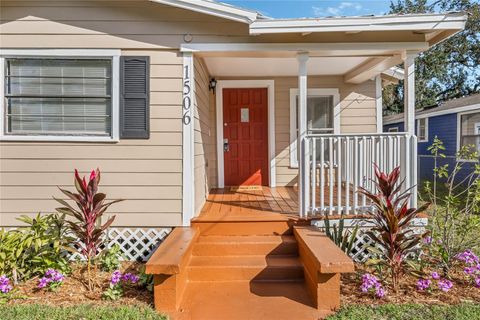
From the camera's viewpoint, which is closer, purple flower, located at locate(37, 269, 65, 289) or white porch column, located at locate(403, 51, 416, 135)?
purple flower, located at locate(37, 269, 65, 289)

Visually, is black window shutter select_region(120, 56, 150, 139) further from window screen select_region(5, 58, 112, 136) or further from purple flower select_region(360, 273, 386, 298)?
purple flower select_region(360, 273, 386, 298)

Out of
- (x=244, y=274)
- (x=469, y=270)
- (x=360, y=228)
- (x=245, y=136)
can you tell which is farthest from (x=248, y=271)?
(x=245, y=136)

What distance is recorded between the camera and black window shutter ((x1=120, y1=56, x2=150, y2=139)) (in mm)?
3924

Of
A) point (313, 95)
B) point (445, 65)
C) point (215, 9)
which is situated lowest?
point (313, 95)

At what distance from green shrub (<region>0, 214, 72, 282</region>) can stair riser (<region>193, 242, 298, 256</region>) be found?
53.4 inches

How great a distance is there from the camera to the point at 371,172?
4062 millimetres

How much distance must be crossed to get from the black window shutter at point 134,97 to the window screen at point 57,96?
7.1 inches

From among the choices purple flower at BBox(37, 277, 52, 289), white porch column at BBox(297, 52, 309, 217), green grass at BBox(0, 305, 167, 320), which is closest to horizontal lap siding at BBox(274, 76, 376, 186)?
white porch column at BBox(297, 52, 309, 217)

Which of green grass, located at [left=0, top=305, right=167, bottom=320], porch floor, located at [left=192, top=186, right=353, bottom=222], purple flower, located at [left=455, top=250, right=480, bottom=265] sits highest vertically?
porch floor, located at [left=192, top=186, right=353, bottom=222]

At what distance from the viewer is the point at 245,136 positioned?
637cm

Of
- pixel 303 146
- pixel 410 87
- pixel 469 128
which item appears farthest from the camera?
pixel 469 128

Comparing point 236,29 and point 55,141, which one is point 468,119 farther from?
point 55,141

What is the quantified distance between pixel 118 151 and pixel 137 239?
3.54 feet

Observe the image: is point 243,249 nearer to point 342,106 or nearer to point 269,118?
point 269,118
